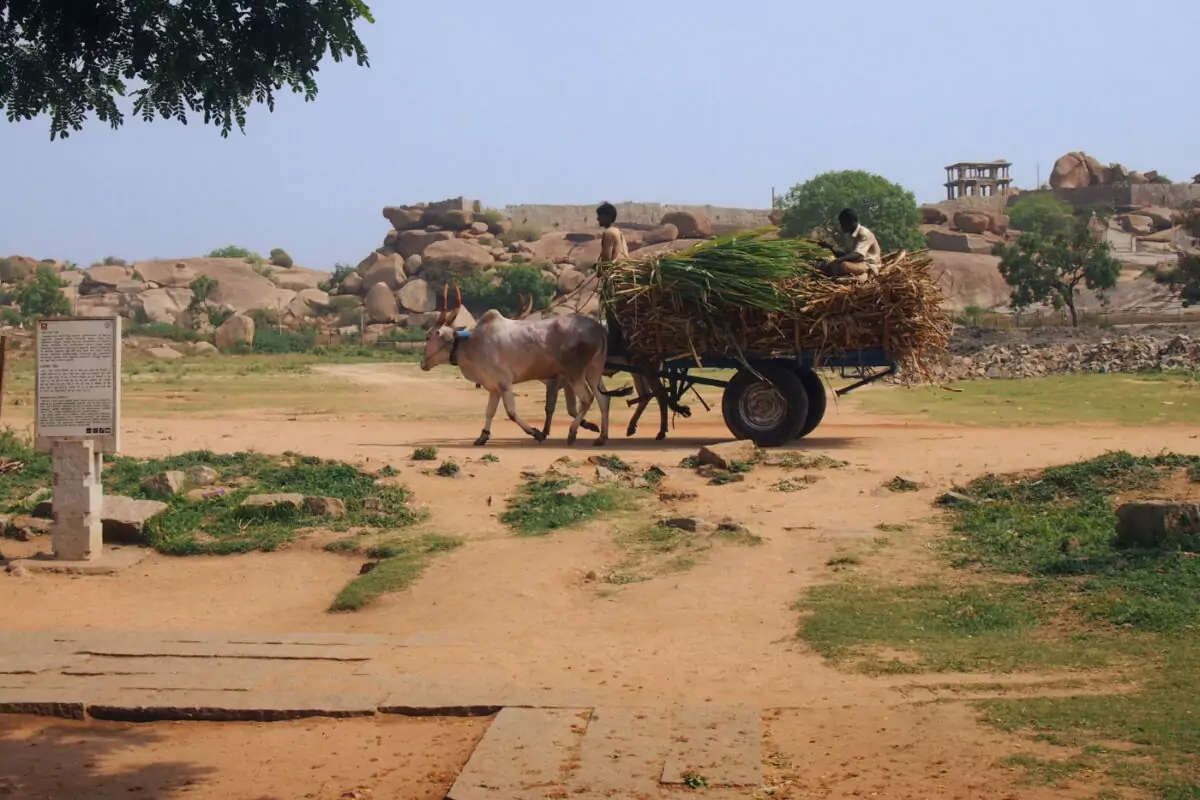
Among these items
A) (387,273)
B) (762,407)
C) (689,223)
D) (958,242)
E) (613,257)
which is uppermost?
(689,223)

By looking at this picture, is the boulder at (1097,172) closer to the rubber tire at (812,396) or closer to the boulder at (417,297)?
the boulder at (417,297)

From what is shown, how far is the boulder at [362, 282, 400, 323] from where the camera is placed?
60281 millimetres

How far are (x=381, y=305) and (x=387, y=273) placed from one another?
13.4 ft

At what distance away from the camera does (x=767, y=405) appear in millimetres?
14914

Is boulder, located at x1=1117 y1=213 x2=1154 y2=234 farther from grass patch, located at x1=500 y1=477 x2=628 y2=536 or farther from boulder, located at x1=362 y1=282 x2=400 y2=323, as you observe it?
grass patch, located at x1=500 y1=477 x2=628 y2=536

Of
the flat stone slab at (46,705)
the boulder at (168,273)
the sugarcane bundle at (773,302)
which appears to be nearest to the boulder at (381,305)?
the boulder at (168,273)

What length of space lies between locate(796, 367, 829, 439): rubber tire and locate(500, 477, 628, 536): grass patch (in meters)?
4.00

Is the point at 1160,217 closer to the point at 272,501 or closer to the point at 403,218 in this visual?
the point at 403,218

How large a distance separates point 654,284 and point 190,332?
37.4 metres

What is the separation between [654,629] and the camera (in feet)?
27.0

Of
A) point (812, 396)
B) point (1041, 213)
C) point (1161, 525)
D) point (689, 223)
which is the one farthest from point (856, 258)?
point (1041, 213)

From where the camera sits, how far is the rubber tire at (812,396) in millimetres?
15211

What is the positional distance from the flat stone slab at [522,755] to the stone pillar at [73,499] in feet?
16.9

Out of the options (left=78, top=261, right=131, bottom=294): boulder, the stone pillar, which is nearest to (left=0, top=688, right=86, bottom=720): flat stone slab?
the stone pillar
